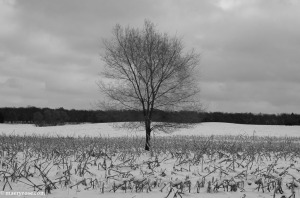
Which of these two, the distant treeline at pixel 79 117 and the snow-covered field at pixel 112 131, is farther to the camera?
the distant treeline at pixel 79 117

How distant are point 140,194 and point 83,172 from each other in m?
→ 2.19

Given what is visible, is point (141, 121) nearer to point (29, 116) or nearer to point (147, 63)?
point (147, 63)

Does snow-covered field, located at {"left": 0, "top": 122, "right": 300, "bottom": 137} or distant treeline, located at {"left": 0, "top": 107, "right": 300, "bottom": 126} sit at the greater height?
distant treeline, located at {"left": 0, "top": 107, "right": 300, "bottom": 126}

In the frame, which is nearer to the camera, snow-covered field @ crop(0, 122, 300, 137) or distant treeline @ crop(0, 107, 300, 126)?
snow-covered field @ crop(0, 122, 300, 137)

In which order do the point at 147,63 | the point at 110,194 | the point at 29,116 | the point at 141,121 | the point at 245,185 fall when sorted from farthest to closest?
the point at 29,116
the point at 141,121
the point at 147,63
the point at 245,185
the point at 110,194

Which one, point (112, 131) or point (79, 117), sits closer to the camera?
point (112, 131)

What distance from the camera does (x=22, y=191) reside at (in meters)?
6.05

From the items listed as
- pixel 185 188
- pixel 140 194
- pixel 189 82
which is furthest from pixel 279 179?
pixel 189 82

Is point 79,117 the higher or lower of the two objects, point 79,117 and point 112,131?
the higher

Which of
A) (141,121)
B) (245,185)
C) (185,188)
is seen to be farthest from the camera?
(141,121)

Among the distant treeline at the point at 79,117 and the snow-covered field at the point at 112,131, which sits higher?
the distant treeline at the point at 79,117

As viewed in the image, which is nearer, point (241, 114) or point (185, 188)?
point (185, 188)

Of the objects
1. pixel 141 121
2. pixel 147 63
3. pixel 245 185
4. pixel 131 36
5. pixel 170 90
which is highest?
pixel 131 36

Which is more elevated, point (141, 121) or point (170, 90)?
point (170, 90)
